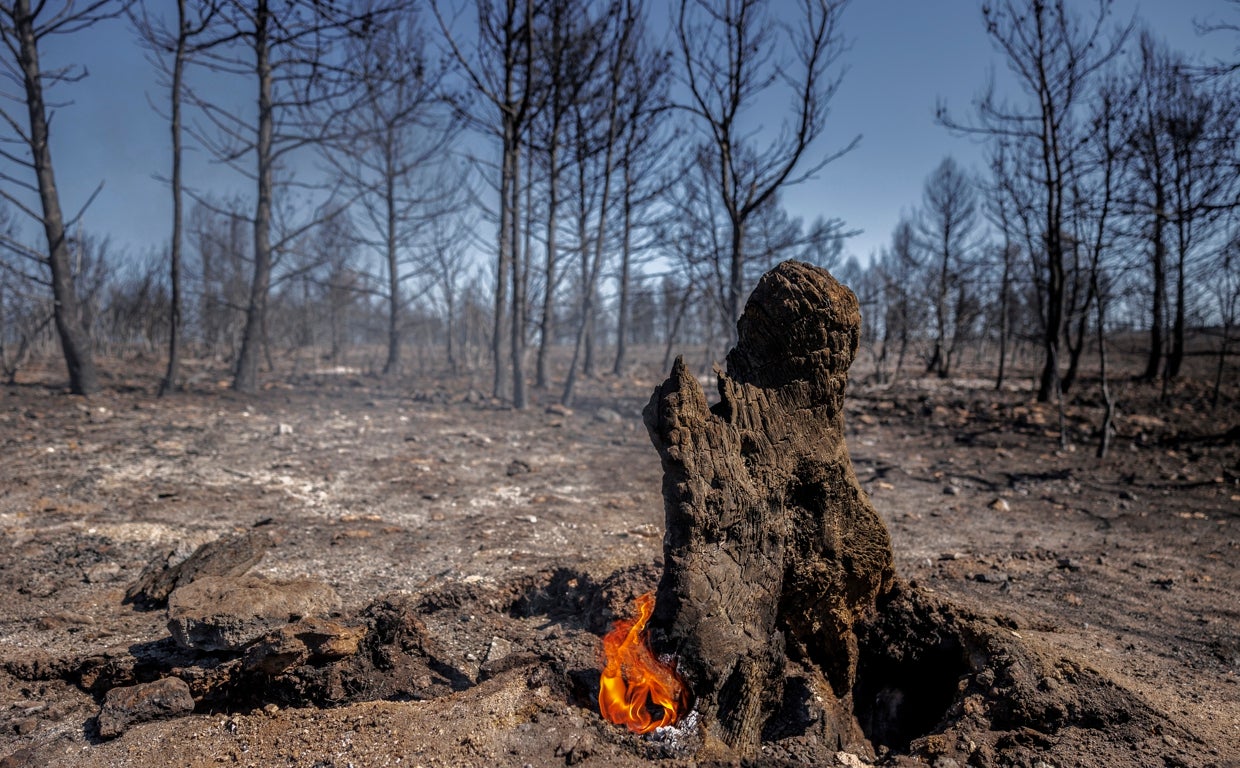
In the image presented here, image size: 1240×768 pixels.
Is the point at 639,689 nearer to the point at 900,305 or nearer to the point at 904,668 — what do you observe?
the point at 904,668

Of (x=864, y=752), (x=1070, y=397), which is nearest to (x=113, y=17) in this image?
(x=864, y=752)

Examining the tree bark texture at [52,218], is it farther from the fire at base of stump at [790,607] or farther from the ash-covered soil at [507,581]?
the fire at base of stump at [790,607]

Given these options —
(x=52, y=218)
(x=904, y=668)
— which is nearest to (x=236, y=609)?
(x=904, y=668)

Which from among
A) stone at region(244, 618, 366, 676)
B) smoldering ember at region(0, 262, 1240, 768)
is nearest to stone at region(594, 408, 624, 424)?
smoldering ember at region(0, 262, 1240, 768)

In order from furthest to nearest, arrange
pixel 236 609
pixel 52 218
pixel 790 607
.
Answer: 1. pixel 52 218
2. pixel 236 609
3. pixel 790 607

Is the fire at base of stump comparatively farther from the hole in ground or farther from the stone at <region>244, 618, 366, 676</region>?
the stone at <region>244, 618, 366, 676</region>

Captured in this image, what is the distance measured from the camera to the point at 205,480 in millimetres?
6031

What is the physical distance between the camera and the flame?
8.29 ft

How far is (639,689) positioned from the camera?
2576mm

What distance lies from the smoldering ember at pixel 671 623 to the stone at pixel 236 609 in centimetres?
1

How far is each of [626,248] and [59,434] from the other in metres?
12.3

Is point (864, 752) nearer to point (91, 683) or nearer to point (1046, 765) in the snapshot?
point (1046, 765)

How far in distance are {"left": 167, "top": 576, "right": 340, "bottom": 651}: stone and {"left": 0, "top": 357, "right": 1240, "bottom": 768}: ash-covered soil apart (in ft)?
0.38

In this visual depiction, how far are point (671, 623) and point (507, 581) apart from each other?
5.76ft
